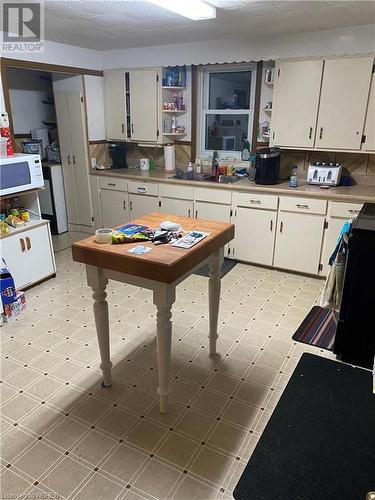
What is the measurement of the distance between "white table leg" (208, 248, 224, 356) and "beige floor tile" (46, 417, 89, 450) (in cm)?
100

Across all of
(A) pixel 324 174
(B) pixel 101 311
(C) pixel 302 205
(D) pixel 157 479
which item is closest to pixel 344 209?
(C) pixel 302 205

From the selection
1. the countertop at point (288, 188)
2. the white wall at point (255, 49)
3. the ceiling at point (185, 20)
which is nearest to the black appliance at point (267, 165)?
the countertop at point (288, 188)

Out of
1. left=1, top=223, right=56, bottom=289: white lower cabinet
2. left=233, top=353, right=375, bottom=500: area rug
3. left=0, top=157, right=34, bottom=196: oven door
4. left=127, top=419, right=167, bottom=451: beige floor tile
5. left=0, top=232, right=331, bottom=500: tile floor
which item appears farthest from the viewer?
left=1, top=223, right=56, bottom=289: white lower cabinet

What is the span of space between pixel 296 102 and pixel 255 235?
4.63 ft

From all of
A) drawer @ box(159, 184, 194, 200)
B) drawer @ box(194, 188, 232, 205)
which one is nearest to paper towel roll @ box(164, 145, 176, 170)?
drawer @ box(159, 184, 194, 200)

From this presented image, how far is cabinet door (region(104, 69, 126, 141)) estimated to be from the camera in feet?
15.0

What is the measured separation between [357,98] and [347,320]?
268cm

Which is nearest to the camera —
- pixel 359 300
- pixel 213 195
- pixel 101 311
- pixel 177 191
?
pixel 359 300

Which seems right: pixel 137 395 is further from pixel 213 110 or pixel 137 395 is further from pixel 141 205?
pixel 213 110

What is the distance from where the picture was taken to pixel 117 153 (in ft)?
16.2

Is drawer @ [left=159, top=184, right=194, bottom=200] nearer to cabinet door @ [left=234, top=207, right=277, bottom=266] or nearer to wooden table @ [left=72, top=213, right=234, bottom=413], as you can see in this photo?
cabinet door @ [left=234, top=207, right=277, bottom=266]

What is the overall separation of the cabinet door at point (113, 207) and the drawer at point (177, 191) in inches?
23.4

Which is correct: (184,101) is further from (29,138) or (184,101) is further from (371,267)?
(371,267)

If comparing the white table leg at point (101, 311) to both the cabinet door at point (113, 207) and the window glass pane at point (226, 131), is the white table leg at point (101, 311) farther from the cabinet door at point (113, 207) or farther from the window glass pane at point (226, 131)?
the window glass pane at point (226, 131)
